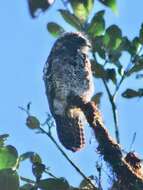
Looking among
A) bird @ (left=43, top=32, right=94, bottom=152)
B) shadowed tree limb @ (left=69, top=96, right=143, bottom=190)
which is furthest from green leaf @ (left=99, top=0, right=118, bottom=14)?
shadowed tree limb @ (left=69, top=96, right=143, bottom=190)

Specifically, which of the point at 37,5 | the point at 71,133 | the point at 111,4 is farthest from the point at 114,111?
the point at 37,5

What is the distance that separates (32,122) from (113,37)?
53 cm

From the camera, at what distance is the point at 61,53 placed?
6.19 ft

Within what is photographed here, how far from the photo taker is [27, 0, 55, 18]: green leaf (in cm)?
71

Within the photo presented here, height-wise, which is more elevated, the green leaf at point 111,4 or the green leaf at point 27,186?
the green leaf at point 27,186

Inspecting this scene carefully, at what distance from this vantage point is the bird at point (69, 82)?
159cm

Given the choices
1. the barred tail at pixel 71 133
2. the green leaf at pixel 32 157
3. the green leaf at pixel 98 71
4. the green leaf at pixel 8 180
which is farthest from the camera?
the green leaf at pixel 98 71

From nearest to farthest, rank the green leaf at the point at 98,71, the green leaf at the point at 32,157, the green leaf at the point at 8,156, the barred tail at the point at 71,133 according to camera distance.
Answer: the barred tail at the point at 71,133, the green leaf at the point at 8,156, the green leaf at the point at 32,157, the green leaf at the point at 98,71

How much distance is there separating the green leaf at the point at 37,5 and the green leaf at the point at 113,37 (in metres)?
1.55

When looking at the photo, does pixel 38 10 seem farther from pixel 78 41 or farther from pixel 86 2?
pixel 78 41

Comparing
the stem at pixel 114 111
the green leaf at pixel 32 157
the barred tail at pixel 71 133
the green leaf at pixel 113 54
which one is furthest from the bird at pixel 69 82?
the green leaf at pixel 32 157

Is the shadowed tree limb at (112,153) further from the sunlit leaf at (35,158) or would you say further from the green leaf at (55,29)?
the green leaf at (55,29)

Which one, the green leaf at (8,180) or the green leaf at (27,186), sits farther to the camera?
the green leaf at (27,186)

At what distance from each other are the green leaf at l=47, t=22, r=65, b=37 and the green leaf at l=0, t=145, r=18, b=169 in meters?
0.68
